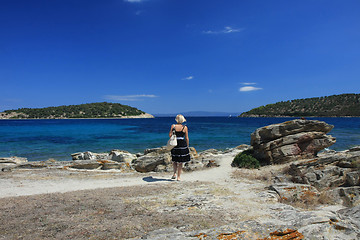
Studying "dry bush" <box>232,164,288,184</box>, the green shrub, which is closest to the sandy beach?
"dry bush" <box>232,164,288,184</box>

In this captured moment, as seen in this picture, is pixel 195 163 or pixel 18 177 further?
pixel 195 163

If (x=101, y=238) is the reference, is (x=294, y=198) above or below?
below

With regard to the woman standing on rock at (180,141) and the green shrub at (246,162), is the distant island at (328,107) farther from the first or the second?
the woman standing on rock at (180,141)

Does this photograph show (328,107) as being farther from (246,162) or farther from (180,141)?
(180,141)

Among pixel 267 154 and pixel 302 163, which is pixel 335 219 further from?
pixel 267 154

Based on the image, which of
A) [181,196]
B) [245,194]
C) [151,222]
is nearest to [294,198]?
[245,194]

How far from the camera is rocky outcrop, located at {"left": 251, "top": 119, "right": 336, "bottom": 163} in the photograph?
1522 centimetres

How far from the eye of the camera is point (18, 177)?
41.0ft

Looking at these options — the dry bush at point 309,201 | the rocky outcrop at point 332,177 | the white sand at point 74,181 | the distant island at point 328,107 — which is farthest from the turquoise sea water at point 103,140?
the distant island at point 328,107

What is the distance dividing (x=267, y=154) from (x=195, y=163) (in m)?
5.25

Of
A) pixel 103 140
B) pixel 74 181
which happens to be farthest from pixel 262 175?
pixel 103 140

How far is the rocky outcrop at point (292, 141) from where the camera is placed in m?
15.2

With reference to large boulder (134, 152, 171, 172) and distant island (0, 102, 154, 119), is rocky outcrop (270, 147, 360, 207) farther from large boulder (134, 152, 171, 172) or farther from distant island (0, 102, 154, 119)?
distant island (0, 102, 154, 119)

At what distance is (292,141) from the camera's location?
1537 cm
